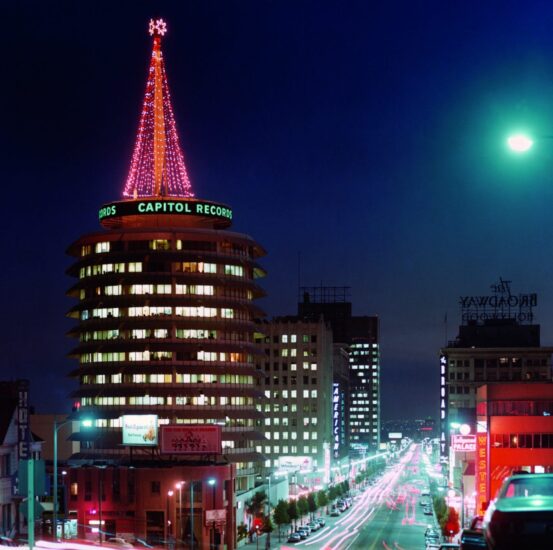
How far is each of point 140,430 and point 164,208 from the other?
37412mm

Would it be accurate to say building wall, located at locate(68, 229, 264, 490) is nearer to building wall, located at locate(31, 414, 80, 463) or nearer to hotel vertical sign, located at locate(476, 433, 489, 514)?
building wall, located at locate(31, 414, 80, 463)

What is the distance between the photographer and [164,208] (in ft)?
524

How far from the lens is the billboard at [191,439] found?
129125 millimetres

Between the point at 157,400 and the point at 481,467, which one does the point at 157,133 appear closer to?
the point at 157,400

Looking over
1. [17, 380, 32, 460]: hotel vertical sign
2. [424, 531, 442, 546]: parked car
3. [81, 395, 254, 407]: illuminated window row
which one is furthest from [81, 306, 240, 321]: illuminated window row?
[17, 380, 32, 460]: hotel vertical sign

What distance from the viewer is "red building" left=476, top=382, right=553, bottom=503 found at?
11306cm

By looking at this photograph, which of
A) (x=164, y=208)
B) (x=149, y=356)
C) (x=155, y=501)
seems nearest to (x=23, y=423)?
(x=155, y=501)

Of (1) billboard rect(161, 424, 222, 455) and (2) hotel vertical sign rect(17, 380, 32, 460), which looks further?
(1) billboard rect(161, 424, 222, 455)

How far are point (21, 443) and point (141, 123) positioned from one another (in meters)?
78.1

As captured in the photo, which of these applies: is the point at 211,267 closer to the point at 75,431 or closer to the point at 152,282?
the point at 152,282

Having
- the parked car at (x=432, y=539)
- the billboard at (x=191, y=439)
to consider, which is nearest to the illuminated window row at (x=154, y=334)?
the billboard at (x=191, y=439)

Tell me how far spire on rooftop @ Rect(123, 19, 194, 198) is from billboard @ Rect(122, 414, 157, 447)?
125 feet

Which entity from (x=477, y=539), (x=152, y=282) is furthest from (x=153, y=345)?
(x=477, y=539)

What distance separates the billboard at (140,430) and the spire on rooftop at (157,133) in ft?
125
